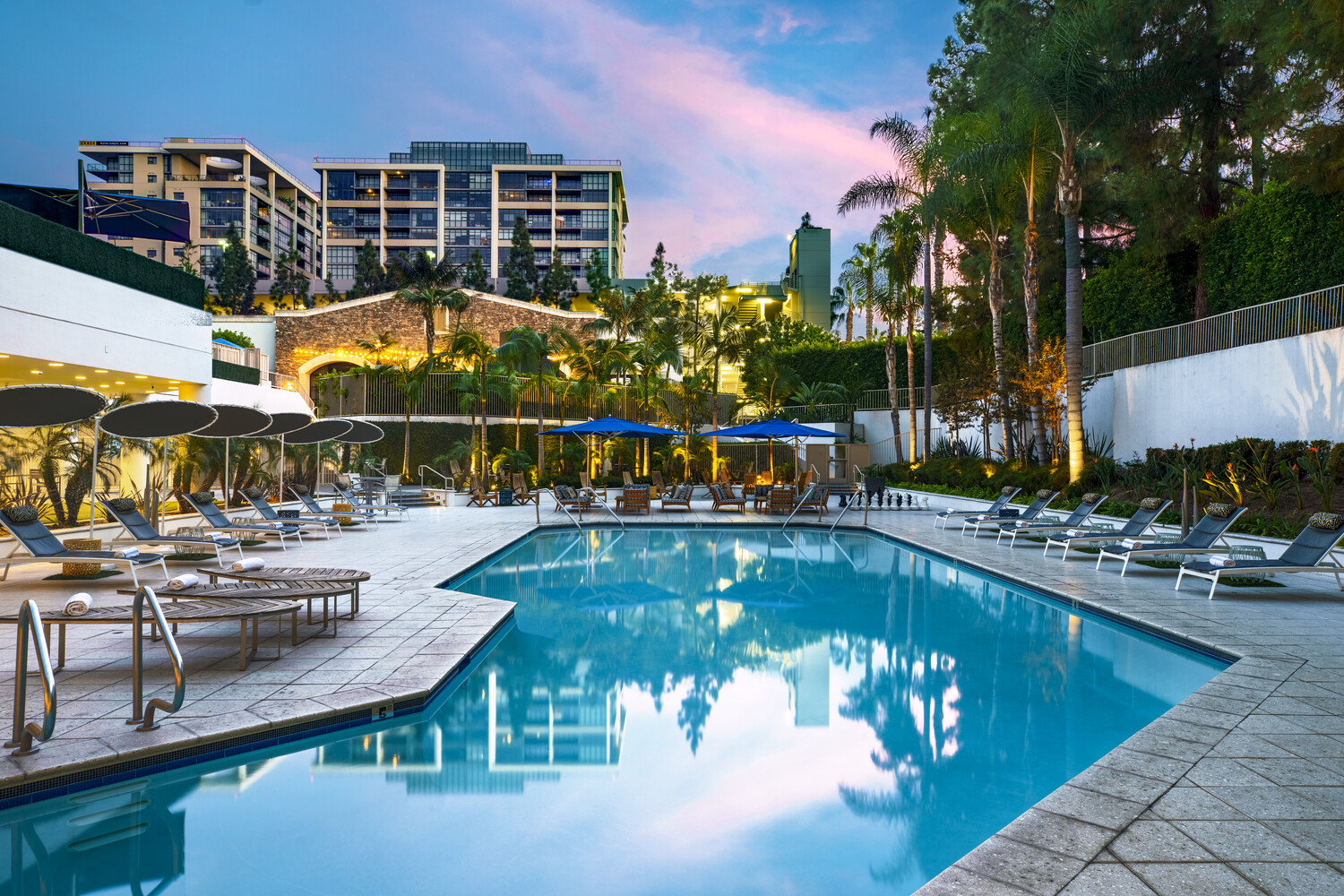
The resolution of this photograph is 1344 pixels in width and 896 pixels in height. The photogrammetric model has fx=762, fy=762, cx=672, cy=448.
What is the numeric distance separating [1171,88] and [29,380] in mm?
22960

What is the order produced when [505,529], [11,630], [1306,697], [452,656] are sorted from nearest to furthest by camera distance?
[1306,697]
[452,656]
[11,630]
[505,529]

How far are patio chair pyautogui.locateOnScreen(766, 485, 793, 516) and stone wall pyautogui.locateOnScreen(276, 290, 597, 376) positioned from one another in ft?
69.0

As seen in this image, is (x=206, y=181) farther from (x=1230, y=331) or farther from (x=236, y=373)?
(x=1230, y=331)

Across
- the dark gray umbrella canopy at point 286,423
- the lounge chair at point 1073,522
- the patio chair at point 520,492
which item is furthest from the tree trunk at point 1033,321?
→ the dark gray umbrella canopy at point 286,423

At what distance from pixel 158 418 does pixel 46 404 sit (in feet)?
5.14

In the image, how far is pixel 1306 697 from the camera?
4.46m

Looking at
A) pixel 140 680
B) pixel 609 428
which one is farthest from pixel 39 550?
pixel 609 428

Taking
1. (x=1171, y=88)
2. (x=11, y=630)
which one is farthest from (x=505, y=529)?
(x=1171, y=88)

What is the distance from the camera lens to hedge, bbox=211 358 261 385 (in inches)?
777

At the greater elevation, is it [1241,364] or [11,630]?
[1241,364]

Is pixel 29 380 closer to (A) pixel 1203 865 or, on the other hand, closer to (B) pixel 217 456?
(B) pixel 217 456

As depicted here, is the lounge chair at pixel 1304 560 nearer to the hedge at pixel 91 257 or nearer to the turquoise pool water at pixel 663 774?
the turquoise pool water at pixel 663 774

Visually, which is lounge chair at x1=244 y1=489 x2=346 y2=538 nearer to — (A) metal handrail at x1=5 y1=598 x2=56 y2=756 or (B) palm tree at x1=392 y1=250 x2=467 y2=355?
(A) metal handrail at x1=5 y1=598 x2=56 y2=756

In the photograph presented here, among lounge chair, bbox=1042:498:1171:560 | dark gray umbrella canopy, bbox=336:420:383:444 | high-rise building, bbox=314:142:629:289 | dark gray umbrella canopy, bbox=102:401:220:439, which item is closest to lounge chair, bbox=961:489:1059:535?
lounge chair, bbox=1042:498:1171:560
